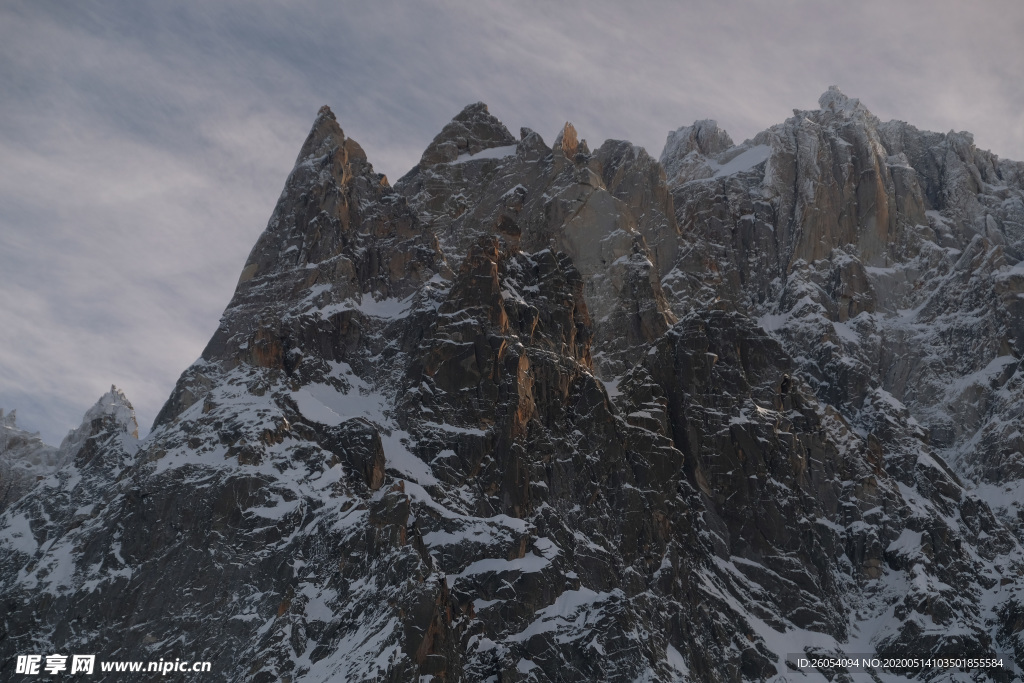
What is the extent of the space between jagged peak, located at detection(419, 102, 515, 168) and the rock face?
0.44 meters

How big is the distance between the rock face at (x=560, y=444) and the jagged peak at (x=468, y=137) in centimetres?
44

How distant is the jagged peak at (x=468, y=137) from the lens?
187875 mm

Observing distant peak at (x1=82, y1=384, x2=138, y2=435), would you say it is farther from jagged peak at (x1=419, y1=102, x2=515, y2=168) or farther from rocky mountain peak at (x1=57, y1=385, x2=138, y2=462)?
jagged peak at (x1=419, y1=102, x2=515, y2=168)

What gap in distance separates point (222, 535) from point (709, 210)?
91458 mm

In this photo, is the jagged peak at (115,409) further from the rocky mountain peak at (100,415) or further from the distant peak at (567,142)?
the distant peak at (567,142)

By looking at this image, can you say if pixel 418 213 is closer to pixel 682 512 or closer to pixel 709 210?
pixel 709 210

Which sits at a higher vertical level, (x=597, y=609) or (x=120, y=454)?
(x=120, y=454)

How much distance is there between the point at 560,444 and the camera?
14362 cm

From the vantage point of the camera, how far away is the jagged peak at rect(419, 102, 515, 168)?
7397 inches

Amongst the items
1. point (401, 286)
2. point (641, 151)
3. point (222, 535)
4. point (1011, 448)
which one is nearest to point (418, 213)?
point (401, 286)

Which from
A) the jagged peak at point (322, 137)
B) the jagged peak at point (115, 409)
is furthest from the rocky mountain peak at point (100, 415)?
the jagged peak at point (322, 137)

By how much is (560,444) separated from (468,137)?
6246 cm

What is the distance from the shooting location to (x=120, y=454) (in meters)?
151
